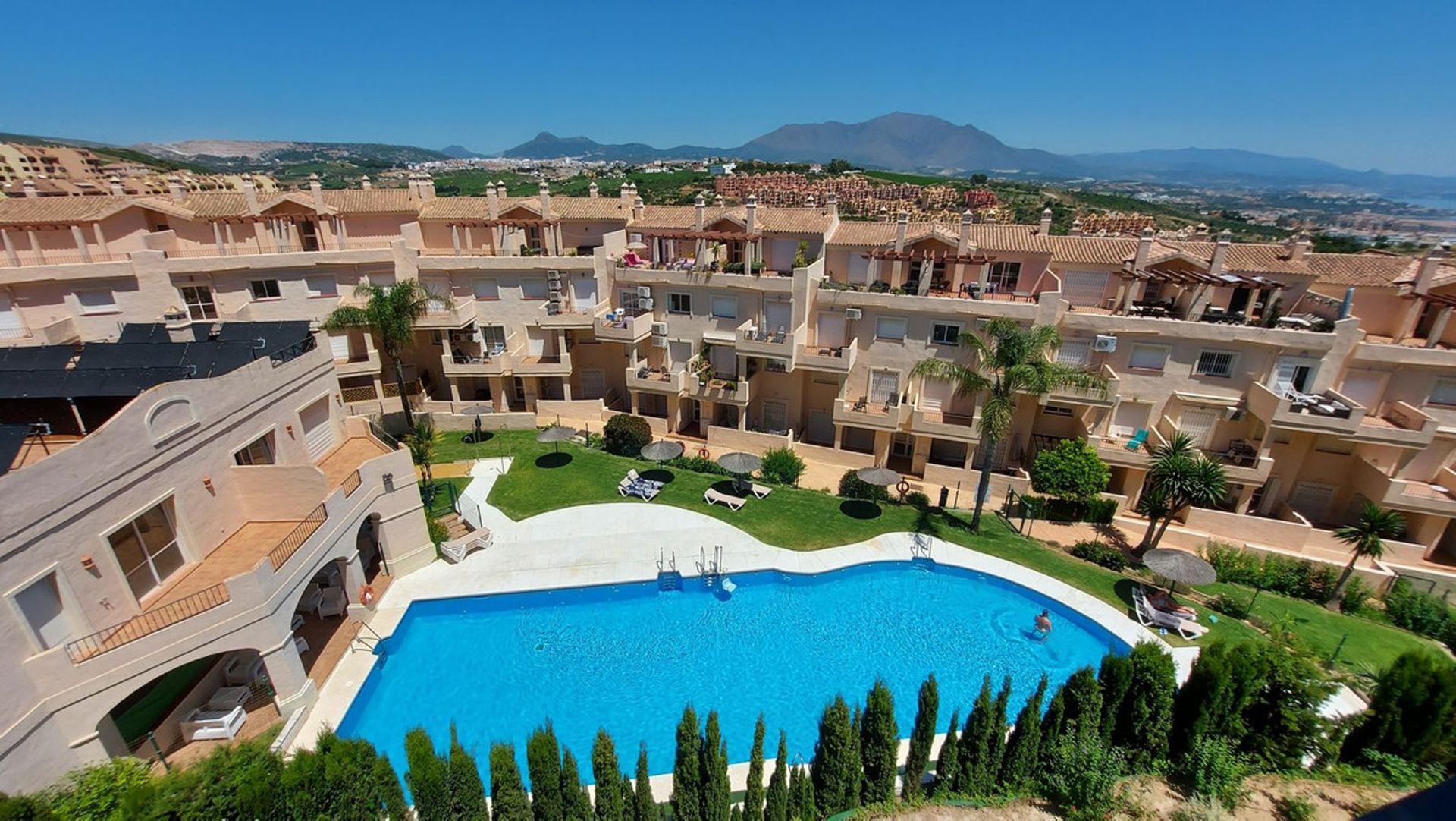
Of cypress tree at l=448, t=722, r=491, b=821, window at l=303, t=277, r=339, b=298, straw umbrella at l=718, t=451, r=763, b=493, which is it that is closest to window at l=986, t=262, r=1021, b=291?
straw umbrella at l=718, t=451, r=763, b=493

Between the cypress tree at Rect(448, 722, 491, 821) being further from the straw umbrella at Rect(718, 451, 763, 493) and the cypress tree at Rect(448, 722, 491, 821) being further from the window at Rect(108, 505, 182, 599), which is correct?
the straw umbrella at Rect(718, 451, 763, 493)

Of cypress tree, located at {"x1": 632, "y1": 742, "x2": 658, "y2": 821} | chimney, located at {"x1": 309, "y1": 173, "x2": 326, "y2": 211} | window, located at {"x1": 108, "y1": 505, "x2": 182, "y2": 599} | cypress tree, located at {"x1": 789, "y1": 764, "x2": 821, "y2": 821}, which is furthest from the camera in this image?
chimney, located at {"x1": 309, "y1": 173, "x2": 326, "y2": 211}

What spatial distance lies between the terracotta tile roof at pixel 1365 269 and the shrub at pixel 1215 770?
27.9 m

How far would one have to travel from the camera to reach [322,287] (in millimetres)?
34781

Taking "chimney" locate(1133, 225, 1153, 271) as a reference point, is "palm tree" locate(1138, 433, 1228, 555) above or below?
below

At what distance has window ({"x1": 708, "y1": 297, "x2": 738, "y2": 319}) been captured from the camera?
3506 cm

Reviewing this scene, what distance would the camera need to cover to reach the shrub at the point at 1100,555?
25.9 m

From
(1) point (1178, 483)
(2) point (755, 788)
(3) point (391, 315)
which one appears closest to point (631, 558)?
(2) point (755, 788)

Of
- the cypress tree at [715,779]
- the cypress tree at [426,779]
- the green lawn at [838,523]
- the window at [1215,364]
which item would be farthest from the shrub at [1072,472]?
the cypress tree at [426,779]

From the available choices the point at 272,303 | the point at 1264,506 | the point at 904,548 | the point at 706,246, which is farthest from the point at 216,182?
the point at 1264,506

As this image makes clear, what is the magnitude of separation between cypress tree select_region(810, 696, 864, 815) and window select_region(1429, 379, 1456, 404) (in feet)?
110

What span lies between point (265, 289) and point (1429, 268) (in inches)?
2323

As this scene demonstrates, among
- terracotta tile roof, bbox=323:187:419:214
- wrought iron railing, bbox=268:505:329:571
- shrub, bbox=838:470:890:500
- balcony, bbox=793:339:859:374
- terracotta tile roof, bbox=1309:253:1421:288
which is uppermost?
terracotta tile roof, bbox=323:187:419:214

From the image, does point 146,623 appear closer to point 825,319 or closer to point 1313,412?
point 825,319
